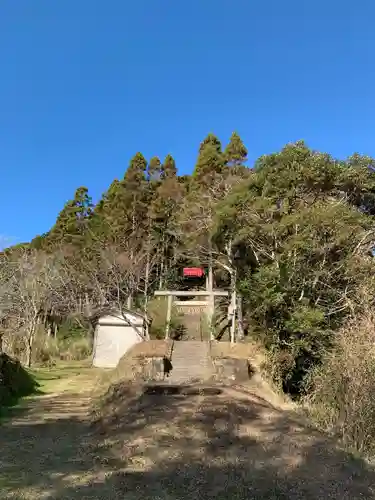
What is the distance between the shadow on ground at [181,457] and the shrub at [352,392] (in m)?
0.73

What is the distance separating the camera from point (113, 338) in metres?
19.7

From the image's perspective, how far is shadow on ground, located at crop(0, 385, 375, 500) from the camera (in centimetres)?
392

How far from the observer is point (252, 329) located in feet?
41.5

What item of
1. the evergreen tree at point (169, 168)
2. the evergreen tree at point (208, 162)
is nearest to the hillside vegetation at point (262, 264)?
the evergreen tree at point (208, 162)

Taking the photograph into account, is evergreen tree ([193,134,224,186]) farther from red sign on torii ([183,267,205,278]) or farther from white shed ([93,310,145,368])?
white shed ([93,310,145,368])

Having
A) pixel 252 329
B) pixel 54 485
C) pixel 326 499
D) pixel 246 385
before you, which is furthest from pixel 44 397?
pixel 326 499

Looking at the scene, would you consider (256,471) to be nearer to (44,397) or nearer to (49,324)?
(44,397)

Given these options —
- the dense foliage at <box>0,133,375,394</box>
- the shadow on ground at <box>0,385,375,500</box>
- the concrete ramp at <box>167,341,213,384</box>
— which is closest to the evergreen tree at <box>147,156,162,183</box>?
the dense foliage at <box>0,133,375,394</box>

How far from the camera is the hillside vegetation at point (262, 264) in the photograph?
439 inches

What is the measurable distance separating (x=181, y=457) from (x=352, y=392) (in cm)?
270

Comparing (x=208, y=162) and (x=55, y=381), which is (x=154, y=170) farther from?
(x=55, y=381)

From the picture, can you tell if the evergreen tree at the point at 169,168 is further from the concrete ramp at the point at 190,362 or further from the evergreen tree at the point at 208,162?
the concrete ramp at the point at 190,362

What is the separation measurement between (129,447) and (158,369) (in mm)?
5219

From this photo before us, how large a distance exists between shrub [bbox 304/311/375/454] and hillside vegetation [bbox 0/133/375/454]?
0.37ft
